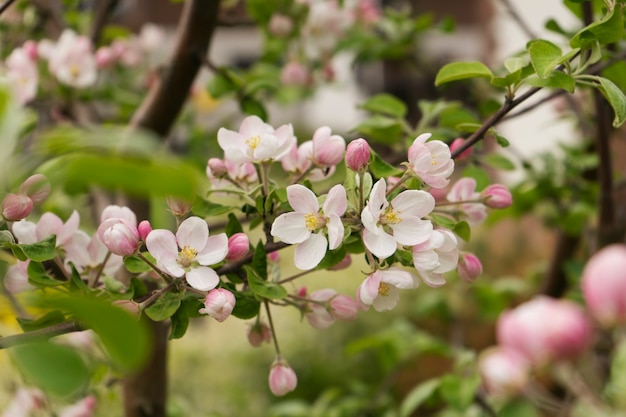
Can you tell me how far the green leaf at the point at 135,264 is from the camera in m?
0.45

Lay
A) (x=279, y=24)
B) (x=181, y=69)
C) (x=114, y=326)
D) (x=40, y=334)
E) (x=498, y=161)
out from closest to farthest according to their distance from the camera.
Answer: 1. (x=114, y=326)
2. (x=40, y=334)
3. (x=498, y=161)
4. (x=181, y=69)
5. (x=279, y=24)

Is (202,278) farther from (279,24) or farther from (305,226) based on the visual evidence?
(279,24)

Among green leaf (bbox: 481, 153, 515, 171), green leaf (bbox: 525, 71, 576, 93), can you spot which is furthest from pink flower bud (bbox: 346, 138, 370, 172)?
green leaf (bbox: 481, 153, 515, 171)

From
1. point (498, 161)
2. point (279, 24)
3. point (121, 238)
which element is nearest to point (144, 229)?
point (121, 238)

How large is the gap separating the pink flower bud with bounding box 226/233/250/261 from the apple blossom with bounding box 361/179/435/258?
0.28 ft

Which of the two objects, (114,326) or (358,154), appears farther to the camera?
(358,154)

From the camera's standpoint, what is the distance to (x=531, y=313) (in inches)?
10.9

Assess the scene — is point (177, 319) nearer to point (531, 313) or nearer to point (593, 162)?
point (531, 313)

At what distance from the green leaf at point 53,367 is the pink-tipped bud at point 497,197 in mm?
339

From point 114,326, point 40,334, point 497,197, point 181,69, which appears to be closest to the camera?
point 114,326

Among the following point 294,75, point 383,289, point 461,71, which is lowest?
point 294,75

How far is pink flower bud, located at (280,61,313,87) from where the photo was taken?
1.22 metres

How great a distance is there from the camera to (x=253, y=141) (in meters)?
0.50

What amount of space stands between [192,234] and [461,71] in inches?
8.9
